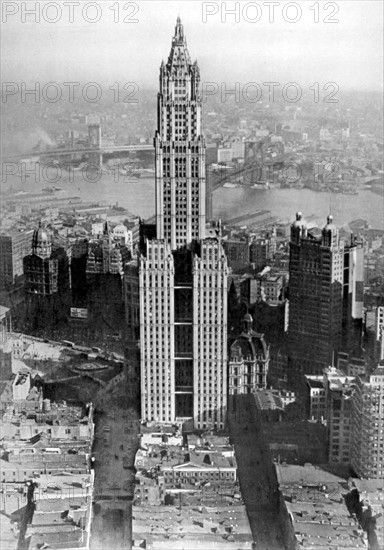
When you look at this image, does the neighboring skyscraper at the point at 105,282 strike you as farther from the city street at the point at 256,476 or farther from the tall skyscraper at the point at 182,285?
the city street at the point at 256,476

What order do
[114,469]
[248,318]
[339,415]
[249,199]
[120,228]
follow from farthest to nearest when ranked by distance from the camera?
[120,228]
[249,199]
[248,318]
[339,415]
[114,469]

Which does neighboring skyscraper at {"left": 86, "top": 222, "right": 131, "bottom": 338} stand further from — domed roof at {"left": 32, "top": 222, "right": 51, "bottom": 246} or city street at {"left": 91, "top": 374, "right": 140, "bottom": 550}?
city street at {"left": 91, "top": 374, "right": 140, "bottom": 550}

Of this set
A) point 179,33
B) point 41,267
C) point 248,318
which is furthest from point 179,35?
point 41,267

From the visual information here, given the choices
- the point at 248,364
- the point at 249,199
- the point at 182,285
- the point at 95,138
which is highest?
the point at 95,138

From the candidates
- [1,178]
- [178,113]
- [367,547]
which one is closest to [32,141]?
[1,178]

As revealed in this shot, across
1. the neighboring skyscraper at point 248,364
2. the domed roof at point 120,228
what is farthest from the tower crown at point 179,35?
the neighboring skyscraper at point 248,364

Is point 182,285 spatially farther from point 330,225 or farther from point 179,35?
point 179,35
